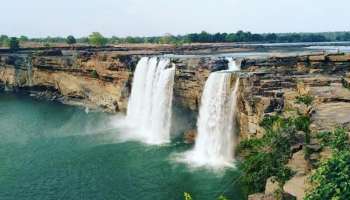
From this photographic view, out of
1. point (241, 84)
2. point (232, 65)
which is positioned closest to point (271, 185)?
point (241, 84)

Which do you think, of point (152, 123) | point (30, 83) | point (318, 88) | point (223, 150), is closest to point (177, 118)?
point (152, 123)

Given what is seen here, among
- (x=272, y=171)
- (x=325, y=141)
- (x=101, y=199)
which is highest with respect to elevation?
(x=325, y=141)

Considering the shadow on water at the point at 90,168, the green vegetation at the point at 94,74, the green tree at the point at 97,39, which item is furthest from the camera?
the green tree at the point at 97,39

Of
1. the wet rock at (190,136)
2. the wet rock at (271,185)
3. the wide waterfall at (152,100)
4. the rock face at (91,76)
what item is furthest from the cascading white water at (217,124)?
the wet rock at (271,185)

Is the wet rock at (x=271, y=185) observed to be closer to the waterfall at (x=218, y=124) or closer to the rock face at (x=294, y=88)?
the rock face at (x=294, y=88)

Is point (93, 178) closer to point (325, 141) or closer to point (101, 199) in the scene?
point (101, 199)

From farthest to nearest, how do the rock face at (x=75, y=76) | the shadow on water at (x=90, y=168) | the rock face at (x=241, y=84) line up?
1. the rock face at (x=75, y=76)
2. the shadow on water at (x=90, y=168)
3. the rock face at (x=241, y=84)

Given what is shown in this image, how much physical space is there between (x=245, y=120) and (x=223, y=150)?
8.80 feet

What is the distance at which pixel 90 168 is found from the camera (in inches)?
1084

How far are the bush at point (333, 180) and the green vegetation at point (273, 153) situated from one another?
3.78 metres

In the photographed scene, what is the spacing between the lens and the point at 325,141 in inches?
649

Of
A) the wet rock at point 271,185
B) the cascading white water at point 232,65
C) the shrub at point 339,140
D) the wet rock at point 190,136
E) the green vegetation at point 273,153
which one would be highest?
the cascading white water at point 232,65

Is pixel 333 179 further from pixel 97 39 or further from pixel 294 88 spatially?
pixel 97 39

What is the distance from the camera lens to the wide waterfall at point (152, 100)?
3609 cm
